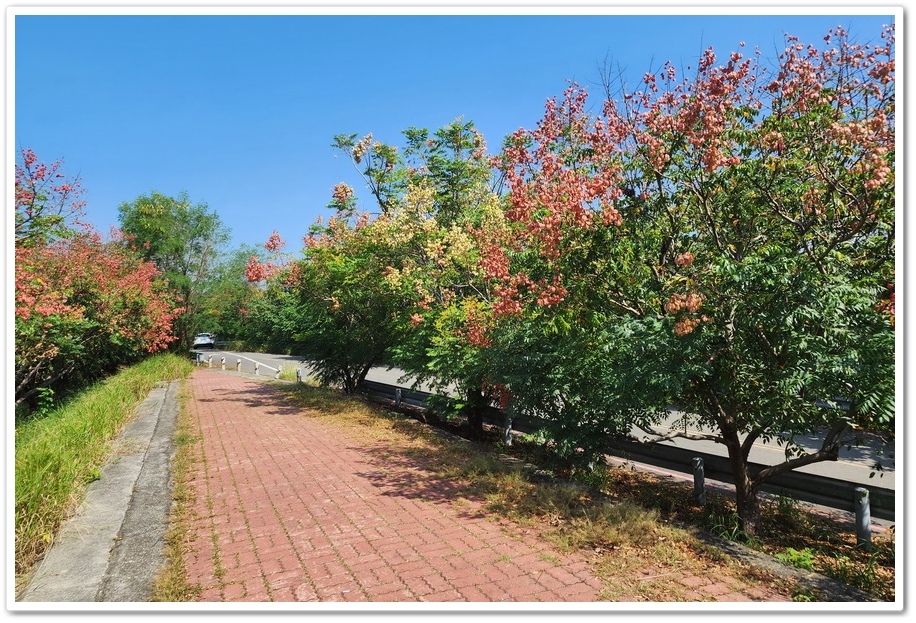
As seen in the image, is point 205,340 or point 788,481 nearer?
point 788,481

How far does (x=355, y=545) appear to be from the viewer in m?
4.87

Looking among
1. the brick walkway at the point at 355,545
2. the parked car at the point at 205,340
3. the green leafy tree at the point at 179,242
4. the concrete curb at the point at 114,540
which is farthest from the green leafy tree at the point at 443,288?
the parked car at the point at 205,340

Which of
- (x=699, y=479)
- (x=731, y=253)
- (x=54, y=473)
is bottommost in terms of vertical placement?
(x=54, y=473)

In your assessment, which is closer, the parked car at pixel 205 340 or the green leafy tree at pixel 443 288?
the green leafy tree at pixel 443 288

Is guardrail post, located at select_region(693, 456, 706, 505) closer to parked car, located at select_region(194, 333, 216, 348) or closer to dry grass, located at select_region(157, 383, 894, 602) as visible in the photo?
dry grass, located at select_region(157, 383, 894, 602)

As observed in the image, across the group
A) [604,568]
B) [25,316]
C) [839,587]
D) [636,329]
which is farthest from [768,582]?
[25,316]

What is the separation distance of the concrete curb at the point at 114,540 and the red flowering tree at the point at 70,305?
3.70m

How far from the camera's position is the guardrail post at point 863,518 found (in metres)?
5.48

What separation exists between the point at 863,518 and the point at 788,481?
0.99m

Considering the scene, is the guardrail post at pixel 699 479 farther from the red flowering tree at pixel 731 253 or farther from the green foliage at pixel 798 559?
the green foliage at pixel 798 559

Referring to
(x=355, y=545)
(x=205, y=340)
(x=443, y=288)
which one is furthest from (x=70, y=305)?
(x=205, y=340)

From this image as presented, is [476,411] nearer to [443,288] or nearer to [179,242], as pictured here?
[443,288]
